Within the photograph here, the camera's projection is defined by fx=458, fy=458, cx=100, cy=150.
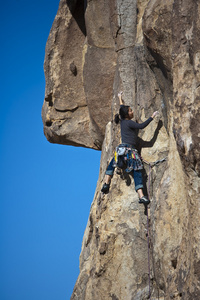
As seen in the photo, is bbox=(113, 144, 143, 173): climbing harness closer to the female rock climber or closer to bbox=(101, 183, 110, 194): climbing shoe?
the female rock climber

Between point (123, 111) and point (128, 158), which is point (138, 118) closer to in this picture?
point (123, 111)

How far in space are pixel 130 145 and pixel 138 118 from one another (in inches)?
23.2

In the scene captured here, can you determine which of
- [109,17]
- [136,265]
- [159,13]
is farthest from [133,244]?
[109,17]

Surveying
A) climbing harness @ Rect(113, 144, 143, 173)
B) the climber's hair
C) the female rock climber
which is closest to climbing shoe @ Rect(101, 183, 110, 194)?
the female rock climber

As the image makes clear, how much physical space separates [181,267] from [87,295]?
2.40 m

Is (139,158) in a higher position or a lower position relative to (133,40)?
lower

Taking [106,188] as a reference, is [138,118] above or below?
above

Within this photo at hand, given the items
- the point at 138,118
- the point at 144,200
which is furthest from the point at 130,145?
the point at 144,200

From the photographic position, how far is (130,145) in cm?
777

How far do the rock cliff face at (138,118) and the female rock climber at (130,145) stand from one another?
0.14 meters

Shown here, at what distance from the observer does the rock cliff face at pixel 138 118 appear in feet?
19.1

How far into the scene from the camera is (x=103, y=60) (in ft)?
31.0

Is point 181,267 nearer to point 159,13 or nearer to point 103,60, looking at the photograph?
point 159,13

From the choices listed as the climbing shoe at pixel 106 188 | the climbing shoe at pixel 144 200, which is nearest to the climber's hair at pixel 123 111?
the climbing shoe at pixel 106 188
